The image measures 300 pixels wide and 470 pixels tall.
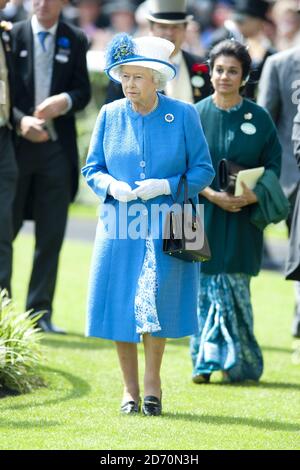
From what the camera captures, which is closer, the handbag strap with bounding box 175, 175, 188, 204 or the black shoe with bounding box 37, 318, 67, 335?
the handbag strap with bounding box 175, 175, 188, 204

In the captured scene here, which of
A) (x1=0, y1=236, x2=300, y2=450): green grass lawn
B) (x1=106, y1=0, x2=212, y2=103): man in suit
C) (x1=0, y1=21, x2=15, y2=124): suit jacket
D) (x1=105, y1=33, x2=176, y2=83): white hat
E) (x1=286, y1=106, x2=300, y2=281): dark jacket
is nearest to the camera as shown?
(x1=0, y1=236, x2=300, y2=450): green grass lawn

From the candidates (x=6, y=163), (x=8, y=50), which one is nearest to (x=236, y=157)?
(x=6, y=163)

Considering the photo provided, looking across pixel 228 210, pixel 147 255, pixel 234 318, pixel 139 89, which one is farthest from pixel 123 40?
pixel 234 318

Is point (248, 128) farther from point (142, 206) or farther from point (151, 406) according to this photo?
point (151, 406)

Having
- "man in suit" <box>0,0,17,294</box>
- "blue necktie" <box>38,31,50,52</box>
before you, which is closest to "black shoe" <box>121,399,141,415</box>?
"man in suit" <box>0,0,17,294</box>

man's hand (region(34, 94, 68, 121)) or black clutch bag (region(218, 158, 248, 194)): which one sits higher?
man's hand (region(34, 94, 68, 121))

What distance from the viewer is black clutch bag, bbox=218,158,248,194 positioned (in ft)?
27.0

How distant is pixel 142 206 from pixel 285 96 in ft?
9.68

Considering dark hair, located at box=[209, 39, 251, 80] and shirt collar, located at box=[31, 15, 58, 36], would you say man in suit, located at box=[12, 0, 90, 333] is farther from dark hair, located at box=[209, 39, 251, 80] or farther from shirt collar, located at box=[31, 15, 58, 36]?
dark hair, located at box=[209, 39, 251, 80]

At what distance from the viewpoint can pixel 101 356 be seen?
9109mm

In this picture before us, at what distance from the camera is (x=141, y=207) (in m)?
7.05

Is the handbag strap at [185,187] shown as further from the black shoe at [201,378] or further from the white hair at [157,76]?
the black shoe at [201,378]

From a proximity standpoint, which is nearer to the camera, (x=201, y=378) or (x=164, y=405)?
(x=164, y=405)
